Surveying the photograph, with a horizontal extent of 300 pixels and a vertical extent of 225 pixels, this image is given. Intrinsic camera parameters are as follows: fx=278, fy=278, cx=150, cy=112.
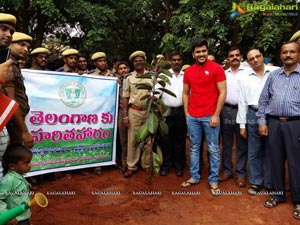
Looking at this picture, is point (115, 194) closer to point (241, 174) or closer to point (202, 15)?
point (241, 174)

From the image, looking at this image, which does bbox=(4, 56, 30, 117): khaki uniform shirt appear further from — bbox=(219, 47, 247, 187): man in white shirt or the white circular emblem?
bbox=(219, 47, 247, 187): man in white shirt

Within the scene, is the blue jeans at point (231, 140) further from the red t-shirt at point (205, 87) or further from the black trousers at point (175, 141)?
the black trousers at point (175, 141)

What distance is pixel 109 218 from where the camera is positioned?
3.10 metres

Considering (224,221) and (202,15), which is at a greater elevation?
(202,15)

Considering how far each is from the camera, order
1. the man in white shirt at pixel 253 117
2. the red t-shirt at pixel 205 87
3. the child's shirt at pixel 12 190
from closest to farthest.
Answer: the child's shirt at pixel 12 190 < the red t-shirt at pixel 205 87 < the man in white shirt at pixel 253 117

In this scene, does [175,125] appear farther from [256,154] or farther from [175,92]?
[256,154]

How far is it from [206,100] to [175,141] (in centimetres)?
101

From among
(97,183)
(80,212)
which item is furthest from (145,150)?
(80,212)

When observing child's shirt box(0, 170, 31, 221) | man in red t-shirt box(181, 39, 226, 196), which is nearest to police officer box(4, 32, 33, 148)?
child's shirt box(0, 170, 31, 221)

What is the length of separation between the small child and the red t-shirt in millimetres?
2155

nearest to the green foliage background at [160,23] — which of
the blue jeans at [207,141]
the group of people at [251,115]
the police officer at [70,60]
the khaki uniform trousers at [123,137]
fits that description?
the police officer at [70,60]

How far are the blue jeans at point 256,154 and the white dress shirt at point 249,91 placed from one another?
75mm

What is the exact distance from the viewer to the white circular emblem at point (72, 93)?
13.1 ft

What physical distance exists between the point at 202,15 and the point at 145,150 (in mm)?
4316
